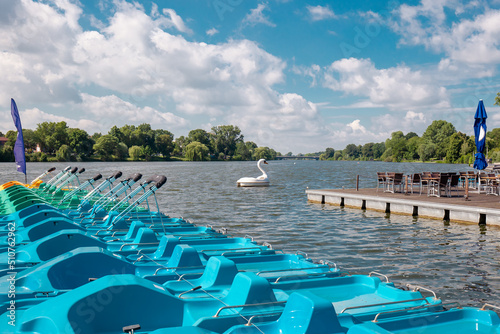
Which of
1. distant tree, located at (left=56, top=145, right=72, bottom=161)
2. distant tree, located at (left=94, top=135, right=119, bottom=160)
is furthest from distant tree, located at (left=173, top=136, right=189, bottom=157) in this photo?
distant tree, located at (left=56, top=145, right=72, bottom=161)

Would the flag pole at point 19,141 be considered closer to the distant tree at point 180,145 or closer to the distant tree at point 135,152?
the distant tree at point 135,152

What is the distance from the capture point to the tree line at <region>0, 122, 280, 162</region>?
108600mm

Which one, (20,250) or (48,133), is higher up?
(48,133)

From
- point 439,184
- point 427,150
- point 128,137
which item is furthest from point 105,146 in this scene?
point 439,184

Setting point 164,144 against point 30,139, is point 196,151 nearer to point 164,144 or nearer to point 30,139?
point 164,144

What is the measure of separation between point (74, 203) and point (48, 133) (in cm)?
10685

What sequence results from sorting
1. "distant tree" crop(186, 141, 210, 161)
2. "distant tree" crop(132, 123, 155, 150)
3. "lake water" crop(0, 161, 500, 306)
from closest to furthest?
1. "lake water" crop(0, 161, 500, 306)
2. "distant tree" crop(186, 141, 210, 161)
3. "distant tree" crop(132, 123, 155, 150)

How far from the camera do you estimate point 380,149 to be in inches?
7795

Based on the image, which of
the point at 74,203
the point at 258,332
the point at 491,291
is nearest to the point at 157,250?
the point at 258,332

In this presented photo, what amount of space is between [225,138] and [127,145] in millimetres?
33403

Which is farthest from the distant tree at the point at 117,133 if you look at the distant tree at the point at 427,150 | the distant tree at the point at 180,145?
the distant tree at the point at 427,150

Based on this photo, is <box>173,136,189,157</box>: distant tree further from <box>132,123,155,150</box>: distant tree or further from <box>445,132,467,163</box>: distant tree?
<box>445,132,467,163</box>: distant tree

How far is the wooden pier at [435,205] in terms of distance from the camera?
15.5 meters

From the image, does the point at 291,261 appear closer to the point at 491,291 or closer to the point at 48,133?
the point at 491,291
